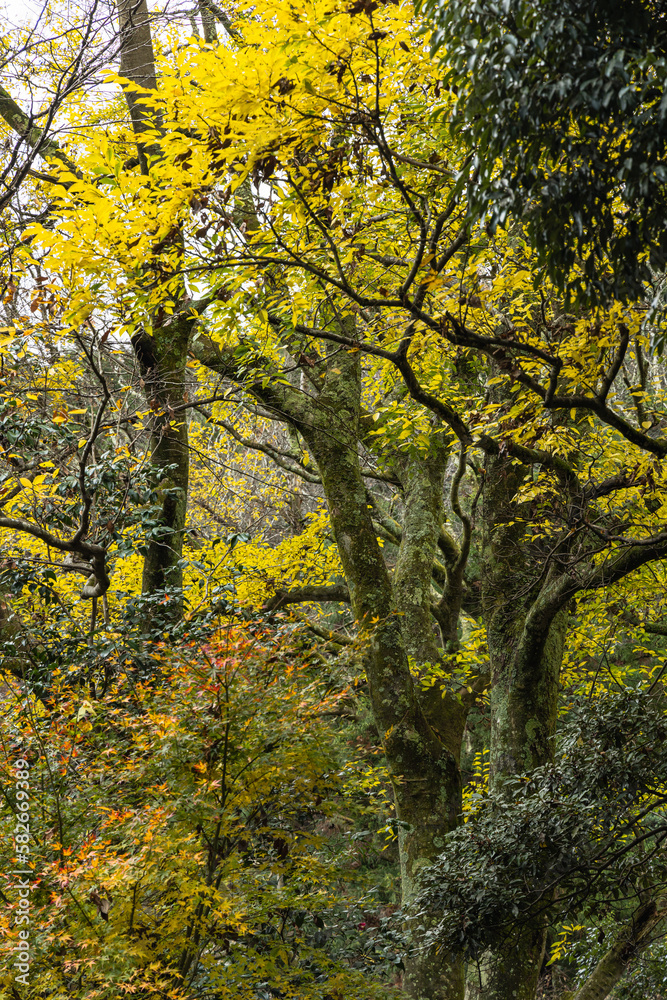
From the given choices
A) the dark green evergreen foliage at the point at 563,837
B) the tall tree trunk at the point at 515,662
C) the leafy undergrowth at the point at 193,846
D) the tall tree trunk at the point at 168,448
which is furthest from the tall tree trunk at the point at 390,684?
the tall tree trunk at the point at 168,448

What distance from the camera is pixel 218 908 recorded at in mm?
3131

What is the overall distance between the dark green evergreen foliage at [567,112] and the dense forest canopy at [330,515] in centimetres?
2

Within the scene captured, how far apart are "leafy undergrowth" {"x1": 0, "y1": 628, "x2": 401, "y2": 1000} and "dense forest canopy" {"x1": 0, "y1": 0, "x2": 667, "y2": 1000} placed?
0.02m

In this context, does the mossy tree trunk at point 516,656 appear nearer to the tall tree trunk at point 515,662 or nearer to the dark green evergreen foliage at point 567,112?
the tall tree trunk at point 515,662

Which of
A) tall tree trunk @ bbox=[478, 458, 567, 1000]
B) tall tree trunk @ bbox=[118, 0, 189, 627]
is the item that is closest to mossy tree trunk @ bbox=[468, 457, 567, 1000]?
tall tree trunk @ bbox=[478, 458, 567, 1000]

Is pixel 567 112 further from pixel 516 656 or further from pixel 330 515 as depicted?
pixel 516 656

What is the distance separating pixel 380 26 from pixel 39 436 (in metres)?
3.41

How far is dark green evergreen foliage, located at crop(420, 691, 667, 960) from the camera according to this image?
13.2ft

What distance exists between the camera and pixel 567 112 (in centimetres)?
234

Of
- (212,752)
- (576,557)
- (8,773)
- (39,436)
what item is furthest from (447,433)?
(8,773)

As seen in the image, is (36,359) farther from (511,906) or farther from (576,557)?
(511,906)

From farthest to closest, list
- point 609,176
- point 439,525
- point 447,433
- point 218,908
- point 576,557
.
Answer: point 439,525
point 447,433
point 576,557
point 218,908
point 609,176

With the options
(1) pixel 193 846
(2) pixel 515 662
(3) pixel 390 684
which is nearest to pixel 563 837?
(3) pixel 390 684

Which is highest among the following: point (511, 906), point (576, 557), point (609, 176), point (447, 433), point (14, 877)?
point (447, 433)
